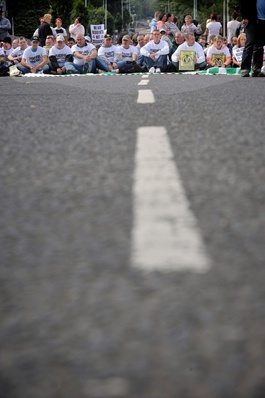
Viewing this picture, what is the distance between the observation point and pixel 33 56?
802 inches

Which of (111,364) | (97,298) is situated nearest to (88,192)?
(97,298)

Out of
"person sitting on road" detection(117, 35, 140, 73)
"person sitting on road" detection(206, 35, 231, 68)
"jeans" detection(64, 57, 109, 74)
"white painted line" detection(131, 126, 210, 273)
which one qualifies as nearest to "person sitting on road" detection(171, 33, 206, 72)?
"person sitting on road" detection(206, 35, 231, 68)

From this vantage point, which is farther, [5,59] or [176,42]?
[176,42]

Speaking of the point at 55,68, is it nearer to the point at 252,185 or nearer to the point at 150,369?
the point at 252,185

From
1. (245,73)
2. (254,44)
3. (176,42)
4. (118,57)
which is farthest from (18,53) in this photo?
(245,73)

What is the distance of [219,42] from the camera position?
69.0ft

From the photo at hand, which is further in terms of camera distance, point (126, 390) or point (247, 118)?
point (247, 118)

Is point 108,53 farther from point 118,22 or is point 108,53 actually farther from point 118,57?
point 118,22

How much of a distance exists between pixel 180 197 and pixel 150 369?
50.0 inches

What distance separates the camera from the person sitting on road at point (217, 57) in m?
20.6

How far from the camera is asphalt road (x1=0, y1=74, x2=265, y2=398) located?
1189 mm

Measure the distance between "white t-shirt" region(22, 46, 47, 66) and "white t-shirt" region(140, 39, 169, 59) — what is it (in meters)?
2.82

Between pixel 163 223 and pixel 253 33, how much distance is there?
11600 mm

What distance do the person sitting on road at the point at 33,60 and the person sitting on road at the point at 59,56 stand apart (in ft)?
0.68
